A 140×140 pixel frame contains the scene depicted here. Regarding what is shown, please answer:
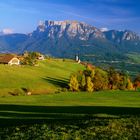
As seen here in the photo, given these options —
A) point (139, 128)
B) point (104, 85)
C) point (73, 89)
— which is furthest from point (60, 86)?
point (139, 128)

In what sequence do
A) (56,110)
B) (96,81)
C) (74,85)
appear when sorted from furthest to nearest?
(96,81) < (74,85) < (56,110)

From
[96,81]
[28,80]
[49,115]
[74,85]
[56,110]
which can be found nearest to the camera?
[49,115]

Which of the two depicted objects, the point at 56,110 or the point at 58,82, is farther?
the point at 58,82

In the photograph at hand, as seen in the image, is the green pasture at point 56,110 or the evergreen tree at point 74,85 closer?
the green pasture at point 56,110

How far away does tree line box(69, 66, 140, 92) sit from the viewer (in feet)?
496

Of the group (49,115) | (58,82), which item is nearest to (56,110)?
(49,115)

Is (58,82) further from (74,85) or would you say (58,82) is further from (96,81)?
(96,81)

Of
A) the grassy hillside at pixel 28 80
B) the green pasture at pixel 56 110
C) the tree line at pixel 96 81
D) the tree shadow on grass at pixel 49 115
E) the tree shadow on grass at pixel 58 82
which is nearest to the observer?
the tree shadow on grass at pixel 49 115

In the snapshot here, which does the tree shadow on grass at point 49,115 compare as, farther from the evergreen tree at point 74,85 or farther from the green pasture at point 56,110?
the evergreen tree at point 74,85

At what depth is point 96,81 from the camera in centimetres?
15675

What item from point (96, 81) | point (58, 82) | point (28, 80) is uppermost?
point (96, 81)

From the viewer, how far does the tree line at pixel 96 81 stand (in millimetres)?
151125

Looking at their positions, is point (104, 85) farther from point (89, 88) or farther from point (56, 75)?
point (56, 75)

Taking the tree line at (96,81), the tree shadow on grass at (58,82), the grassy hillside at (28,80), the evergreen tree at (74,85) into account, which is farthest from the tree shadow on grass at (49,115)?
the tree shadow on grass at (58,82)
